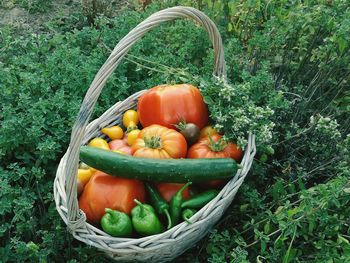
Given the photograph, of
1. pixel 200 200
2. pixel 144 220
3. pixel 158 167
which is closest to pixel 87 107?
pixel 158 167

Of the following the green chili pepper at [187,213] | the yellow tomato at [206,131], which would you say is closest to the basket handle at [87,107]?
the green chili pepper at [187,213]

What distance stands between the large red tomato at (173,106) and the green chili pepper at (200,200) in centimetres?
42

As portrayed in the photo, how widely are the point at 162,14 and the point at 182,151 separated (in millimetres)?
661

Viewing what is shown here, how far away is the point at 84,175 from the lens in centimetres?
244

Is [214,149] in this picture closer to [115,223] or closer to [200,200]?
[200,200]

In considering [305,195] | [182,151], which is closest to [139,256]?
[182,151]

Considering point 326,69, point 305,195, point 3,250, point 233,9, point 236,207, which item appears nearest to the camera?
point 305,195

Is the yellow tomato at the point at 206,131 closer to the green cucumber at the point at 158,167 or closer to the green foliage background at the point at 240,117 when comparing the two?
the green foliage background at the point at 240,117

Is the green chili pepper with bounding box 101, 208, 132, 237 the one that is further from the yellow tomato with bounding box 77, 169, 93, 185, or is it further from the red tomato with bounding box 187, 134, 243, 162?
the red tomato with bounding box 187, 134, 243, 162

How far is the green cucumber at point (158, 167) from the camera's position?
7.50 feet

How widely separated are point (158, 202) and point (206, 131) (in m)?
0.49

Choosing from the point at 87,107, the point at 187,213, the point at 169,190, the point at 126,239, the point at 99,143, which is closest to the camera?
the point at 87,107

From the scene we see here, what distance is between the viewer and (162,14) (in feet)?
7.66

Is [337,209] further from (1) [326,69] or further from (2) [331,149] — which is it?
(1) [326,69]
